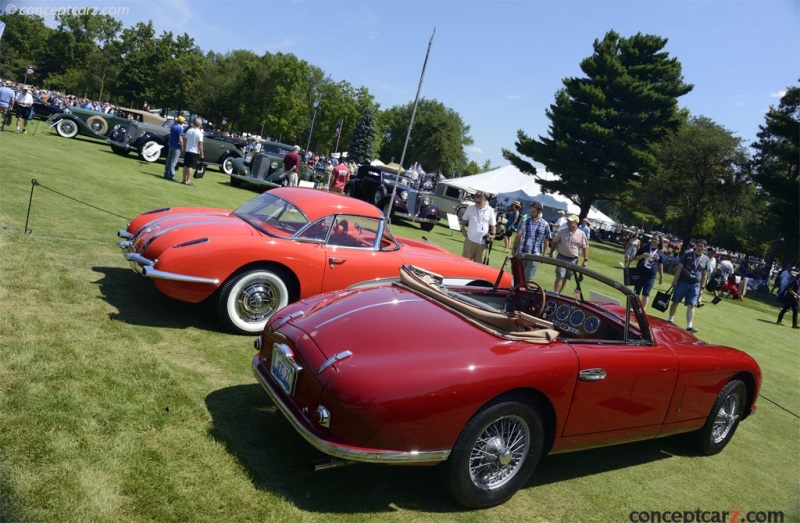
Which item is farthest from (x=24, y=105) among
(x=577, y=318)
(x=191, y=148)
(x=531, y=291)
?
(x=577, y=318)

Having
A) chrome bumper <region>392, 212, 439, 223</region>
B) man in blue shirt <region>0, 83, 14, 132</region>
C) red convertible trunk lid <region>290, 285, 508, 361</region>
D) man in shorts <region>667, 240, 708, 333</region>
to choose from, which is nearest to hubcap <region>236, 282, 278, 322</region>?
red convertible trunk lid <region>290, 285, 508, 361</region>

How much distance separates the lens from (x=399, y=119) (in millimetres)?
89000

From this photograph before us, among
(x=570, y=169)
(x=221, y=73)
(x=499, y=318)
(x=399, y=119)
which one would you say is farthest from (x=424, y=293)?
(x=399, y=119)

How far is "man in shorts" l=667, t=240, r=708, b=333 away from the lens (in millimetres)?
10266

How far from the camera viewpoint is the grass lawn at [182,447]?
2.81 meters

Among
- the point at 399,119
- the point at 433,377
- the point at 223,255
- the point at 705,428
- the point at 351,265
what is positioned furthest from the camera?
the point at 399,119

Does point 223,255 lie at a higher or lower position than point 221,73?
lower

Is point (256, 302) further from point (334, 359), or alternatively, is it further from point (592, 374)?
point (592, 374)

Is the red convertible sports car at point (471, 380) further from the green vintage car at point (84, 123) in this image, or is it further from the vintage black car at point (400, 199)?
the green vintage car at point (84, 123)

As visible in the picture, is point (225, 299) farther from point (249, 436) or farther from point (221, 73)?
point (221, 73)

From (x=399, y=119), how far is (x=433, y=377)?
89.0 metres

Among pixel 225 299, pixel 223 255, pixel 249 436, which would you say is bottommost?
pixel 249 436
